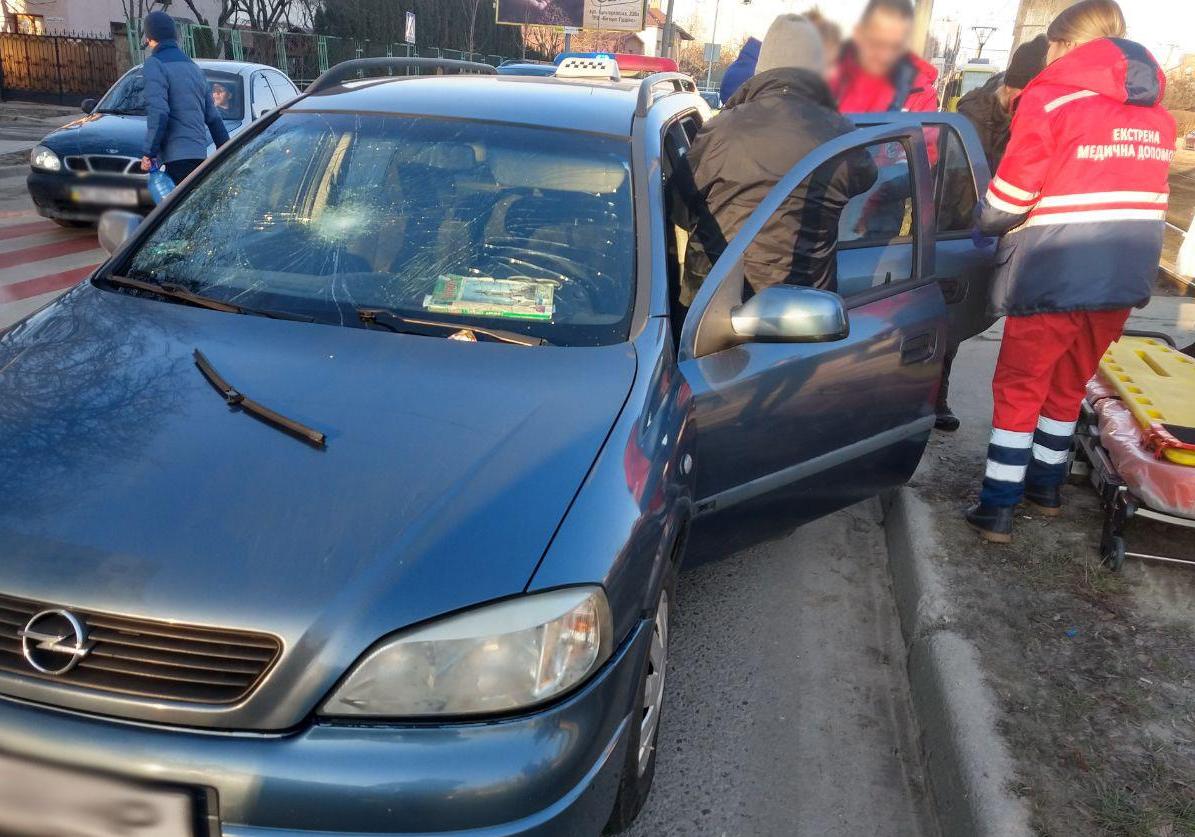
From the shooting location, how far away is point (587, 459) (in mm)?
1993

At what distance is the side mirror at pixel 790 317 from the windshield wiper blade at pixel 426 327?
0.61 meters

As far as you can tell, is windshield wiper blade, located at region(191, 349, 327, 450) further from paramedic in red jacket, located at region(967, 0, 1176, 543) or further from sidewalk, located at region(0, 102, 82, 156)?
sidewalk, located at region(0, 102, 82, 156)

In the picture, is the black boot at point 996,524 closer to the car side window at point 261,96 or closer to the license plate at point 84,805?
the license plate at point 84,805

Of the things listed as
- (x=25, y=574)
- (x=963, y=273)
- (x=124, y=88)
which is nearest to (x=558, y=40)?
(x=124, y=88)

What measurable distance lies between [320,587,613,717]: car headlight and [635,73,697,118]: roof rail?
6.69 ft

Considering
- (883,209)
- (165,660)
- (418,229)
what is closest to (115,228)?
(418,229)

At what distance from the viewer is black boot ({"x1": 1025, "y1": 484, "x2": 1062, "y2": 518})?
4.04m

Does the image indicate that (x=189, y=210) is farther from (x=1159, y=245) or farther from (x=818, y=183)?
(x=1159, y=245)

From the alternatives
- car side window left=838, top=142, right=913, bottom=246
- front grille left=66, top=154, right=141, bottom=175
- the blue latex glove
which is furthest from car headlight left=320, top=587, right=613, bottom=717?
front grille left=66, top=154, right=141, bottom=175

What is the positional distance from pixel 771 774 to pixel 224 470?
1.73m

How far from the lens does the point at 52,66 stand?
2294 cm

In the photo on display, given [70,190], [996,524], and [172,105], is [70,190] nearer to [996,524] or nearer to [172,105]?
Result: [172,105]

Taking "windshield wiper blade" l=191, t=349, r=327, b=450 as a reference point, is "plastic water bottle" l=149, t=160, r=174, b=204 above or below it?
Answer: below

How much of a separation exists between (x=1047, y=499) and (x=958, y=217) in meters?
1.47
